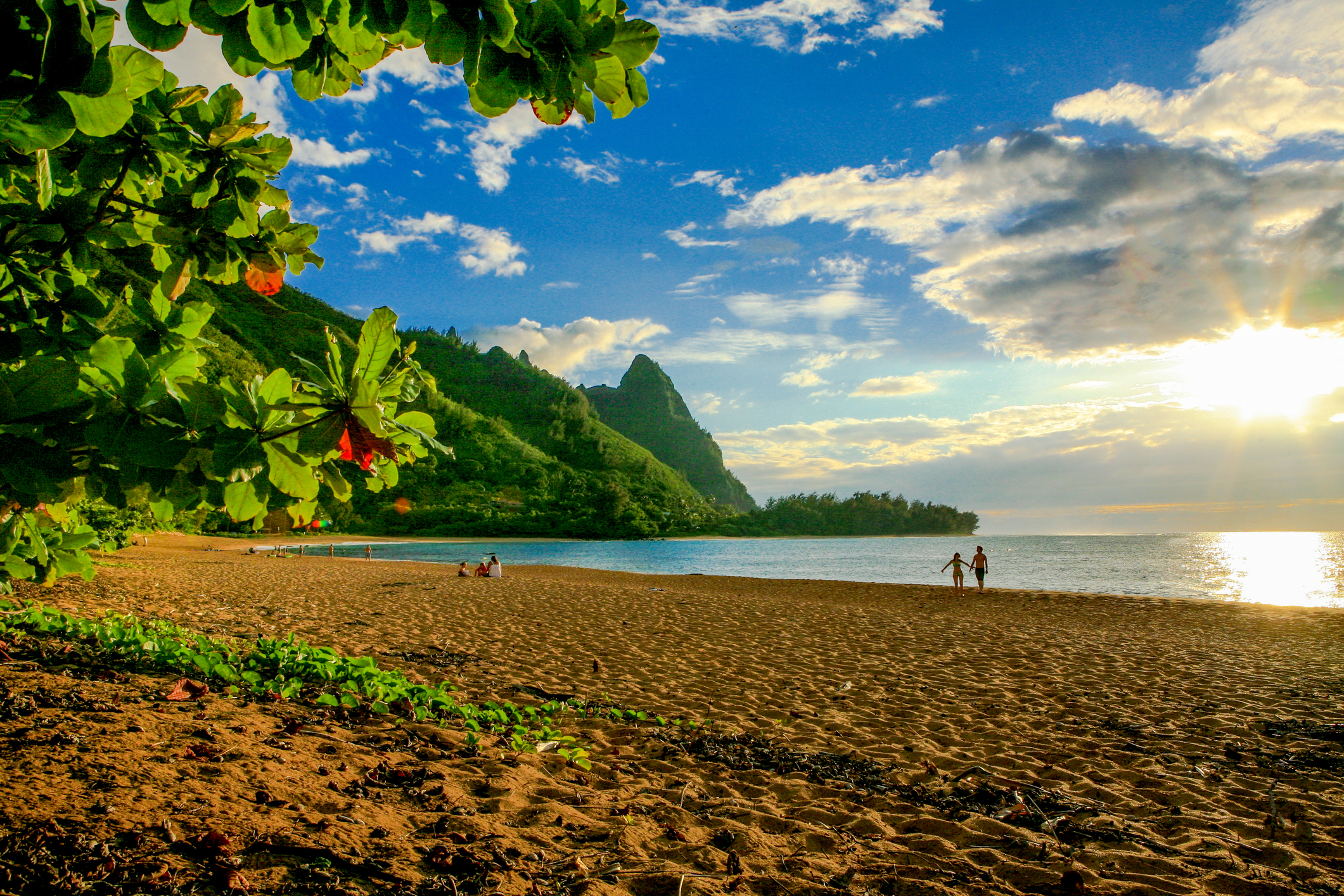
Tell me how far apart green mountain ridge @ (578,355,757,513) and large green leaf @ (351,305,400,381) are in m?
155

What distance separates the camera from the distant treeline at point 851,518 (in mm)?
113062

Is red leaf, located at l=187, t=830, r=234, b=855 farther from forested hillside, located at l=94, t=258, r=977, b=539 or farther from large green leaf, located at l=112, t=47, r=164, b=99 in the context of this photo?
forested hillside, located at l=94, t=258, r=977, b=539

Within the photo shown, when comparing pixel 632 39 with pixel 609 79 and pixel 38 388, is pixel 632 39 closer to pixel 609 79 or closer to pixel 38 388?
pixel 609 79

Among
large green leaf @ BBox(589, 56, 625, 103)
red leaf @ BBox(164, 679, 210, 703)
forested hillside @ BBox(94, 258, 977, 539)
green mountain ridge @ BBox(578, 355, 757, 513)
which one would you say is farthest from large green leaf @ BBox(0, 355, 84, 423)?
green mountain ridge @ BBox(578, 355, 757, 513)

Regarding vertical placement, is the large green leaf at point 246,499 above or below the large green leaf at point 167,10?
below

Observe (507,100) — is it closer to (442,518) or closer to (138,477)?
(138,477)

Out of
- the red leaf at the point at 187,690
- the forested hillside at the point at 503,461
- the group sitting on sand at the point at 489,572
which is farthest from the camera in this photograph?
the forested hillside at the point at 503,461

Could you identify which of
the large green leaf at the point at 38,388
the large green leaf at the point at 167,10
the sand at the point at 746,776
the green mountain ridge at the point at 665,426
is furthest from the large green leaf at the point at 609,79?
the green mountain ridge at the point at 665,426

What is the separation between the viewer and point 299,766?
8.77 feet

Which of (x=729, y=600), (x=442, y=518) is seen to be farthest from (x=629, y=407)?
(x=729, y=600)

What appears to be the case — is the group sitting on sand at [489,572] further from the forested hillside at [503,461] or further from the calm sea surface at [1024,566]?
the forested hillside at [503,461]

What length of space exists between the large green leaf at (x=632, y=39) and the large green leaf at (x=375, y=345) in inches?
28.0

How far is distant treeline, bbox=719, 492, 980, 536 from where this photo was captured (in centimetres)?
11306

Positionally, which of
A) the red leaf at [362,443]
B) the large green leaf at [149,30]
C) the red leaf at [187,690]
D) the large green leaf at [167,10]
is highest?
the large green leaf at [167,10]
